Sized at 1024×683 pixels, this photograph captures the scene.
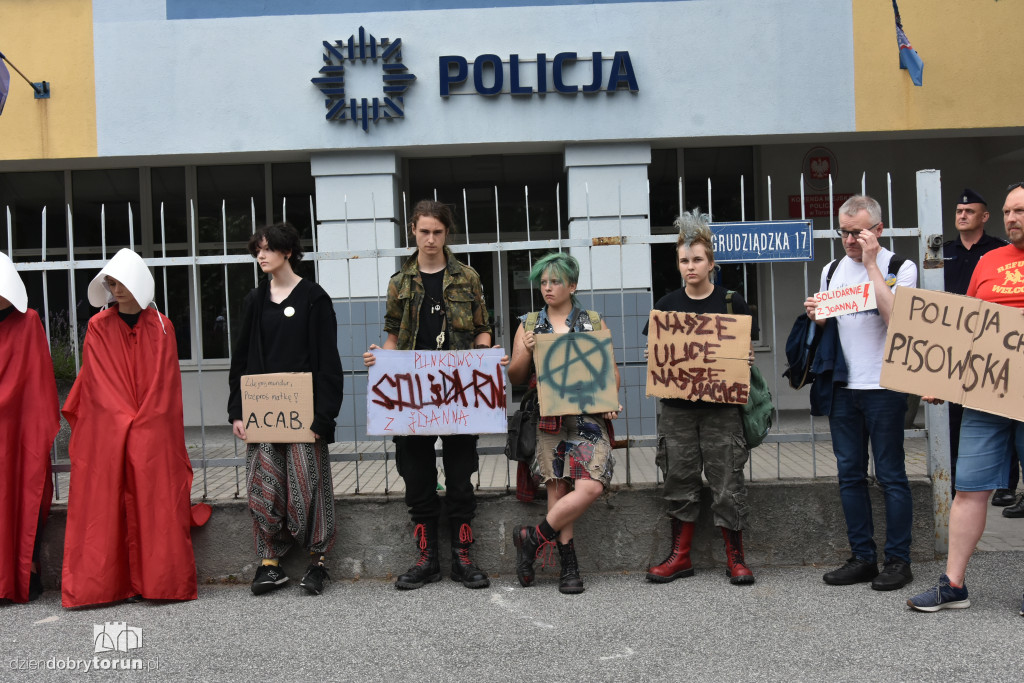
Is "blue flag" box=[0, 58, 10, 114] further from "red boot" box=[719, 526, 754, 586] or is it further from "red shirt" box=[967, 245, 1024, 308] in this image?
"red shirt" box=[967, 245, 1024, 308]

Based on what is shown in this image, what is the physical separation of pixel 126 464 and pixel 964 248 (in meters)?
4.83

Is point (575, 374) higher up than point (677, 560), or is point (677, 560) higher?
point (575, 374)

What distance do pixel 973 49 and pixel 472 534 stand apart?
7.98 m

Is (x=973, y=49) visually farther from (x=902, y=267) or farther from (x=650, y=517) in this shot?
(x=650, y=517)

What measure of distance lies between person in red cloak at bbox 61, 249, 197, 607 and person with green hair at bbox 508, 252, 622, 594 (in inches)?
67.4

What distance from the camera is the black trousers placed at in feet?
14.3

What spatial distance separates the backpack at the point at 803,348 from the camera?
4.26 m

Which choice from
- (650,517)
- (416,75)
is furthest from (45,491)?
(416,75)

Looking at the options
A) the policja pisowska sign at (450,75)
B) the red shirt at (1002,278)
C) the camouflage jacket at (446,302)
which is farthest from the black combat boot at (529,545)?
the policja pisowska sign at (450,75)

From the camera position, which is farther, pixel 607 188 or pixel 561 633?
pixel 607 188

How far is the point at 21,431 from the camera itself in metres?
4.38

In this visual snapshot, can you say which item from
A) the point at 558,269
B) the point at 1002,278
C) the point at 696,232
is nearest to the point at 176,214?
the point at 558,269

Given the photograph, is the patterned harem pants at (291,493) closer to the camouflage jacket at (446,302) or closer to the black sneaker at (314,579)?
the black sneaker at (314,579)

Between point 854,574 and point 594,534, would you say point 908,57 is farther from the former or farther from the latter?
point 594,534
